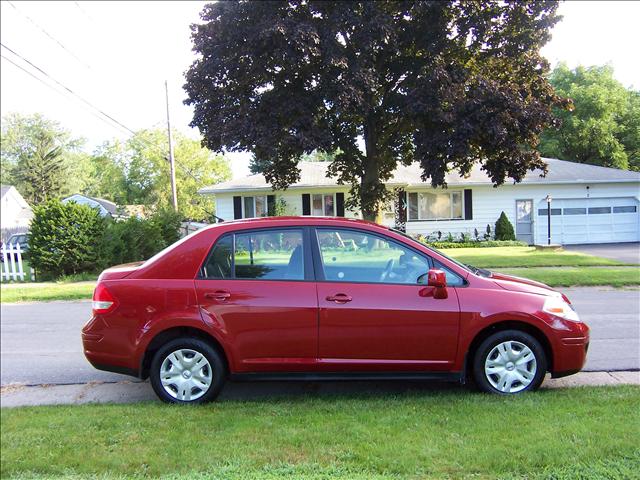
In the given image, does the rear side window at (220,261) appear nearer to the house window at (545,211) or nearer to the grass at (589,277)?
the grass at (589,277)

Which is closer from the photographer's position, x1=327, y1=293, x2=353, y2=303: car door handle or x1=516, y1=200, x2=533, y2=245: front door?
x1=327, y1=293, x2=353, y2=303: car door handle

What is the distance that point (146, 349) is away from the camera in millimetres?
4457

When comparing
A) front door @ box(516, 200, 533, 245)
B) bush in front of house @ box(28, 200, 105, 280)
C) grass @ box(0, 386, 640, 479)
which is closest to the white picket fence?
bush in front of house @ box(28, 200, 105, 280)

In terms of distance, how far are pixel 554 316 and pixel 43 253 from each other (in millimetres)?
→ 13784

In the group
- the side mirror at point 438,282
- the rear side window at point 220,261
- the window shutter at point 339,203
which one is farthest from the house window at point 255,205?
the side mirror at point 438,282

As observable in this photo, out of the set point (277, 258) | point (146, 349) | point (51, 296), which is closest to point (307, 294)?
point (277, 258)

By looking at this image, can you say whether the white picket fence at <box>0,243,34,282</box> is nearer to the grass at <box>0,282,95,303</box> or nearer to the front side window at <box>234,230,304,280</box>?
the grass at <box>0,282,95,303</box>

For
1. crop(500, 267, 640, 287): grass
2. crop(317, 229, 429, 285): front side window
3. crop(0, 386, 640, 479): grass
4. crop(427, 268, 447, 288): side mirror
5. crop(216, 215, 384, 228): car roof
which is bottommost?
crop(0, 386, 640, 479): grass

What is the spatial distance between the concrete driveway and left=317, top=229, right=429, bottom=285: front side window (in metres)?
7.68

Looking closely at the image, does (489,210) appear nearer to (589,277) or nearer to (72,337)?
(589,277)

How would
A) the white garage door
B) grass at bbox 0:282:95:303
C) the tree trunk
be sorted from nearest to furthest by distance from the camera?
the white garage door
grass at bbox 0:282:95:303
the tree trunk

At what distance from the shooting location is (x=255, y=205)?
24.6m

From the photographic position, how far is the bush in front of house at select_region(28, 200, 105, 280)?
14156 millimetres

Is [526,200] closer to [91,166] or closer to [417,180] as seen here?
[417,180]
